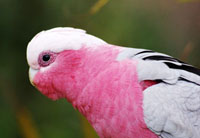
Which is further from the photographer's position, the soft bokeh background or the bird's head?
the soft bokeh background

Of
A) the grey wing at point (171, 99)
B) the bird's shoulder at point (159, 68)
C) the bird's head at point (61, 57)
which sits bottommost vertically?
the grey wing at point (171, 99)

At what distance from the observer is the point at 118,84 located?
3.00 feet

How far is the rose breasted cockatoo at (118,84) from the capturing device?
875 millimetres

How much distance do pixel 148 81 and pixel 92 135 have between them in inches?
30.6

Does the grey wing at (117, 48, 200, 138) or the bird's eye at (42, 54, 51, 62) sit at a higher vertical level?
the bird's eye at (42, 54, 51, 62)

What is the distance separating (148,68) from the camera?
914mm

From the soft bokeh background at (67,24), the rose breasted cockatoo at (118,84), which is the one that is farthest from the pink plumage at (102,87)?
the soft bokeh background at (67,24)

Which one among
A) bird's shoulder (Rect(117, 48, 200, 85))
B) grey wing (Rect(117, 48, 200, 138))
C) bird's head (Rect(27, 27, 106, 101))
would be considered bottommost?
Answer: grey wing (Rect(117, 48, 200, 138))

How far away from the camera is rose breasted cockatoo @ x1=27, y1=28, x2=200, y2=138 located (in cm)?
88

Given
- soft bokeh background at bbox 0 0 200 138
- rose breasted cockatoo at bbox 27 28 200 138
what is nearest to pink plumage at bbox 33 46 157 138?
rose breasted cockatoo at bbox 27 28 200 138

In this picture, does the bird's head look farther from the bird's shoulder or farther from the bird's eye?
the bird's shoulder

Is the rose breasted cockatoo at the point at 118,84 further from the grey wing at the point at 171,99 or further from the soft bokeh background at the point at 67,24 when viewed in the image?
the soft bokeh background at the point at 67,24

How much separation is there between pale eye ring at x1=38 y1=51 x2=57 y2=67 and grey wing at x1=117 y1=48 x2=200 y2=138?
26cm

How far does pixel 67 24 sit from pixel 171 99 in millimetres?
876
